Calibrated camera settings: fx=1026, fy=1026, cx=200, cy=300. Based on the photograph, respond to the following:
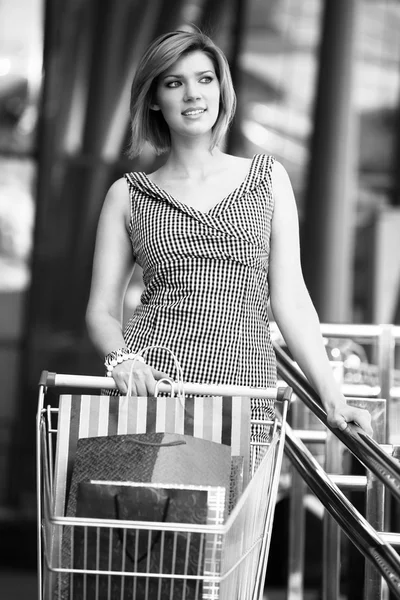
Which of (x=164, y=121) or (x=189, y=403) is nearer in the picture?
(x=189, y=403)

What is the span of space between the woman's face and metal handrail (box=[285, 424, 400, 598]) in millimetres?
901

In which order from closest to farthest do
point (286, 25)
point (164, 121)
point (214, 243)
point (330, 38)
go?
point (214, 243) < point (164, 121) < point (330, 38) < point (286, 25)

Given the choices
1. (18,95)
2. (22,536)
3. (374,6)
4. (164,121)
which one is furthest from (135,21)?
(164,121)

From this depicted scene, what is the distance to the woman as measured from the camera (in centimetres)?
246

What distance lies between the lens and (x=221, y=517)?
1.80m

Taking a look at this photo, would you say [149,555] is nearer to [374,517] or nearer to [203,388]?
[203,388]

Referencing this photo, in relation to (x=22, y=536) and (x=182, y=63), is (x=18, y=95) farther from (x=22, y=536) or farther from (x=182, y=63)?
(x=182, y=63)

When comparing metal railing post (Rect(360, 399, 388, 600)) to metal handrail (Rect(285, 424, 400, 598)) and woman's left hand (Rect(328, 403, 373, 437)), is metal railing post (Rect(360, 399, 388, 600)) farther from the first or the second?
woman's left hand (Rect(328, 403, 373, 437))

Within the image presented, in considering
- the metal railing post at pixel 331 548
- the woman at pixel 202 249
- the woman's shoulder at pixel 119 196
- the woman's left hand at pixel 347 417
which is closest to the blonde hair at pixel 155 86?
the woman at pixel 202 249

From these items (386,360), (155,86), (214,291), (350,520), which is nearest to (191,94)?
(155,86)

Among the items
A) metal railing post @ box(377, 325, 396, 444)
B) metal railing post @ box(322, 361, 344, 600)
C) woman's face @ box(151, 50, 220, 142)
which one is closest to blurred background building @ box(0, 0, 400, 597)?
metal railing post @ box(377, 325, 396, 444)

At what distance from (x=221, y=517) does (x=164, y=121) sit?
1.28 metres

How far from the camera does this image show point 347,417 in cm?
228

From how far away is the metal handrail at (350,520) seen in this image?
2.15m
